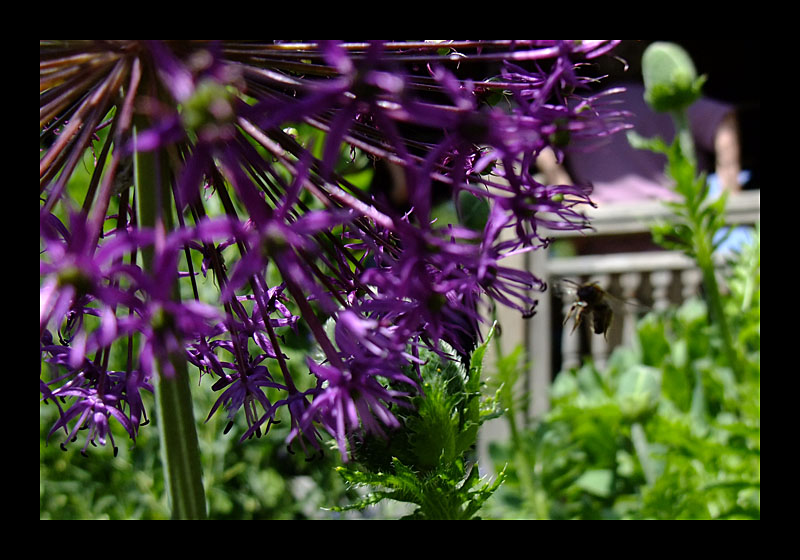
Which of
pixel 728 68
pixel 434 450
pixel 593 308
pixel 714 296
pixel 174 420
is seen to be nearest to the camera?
pixel 174 420

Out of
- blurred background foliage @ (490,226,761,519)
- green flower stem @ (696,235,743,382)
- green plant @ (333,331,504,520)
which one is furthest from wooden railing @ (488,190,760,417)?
green plant @ (333,331,504,520)

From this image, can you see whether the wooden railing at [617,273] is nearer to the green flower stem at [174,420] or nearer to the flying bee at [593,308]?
the flying bee at [593,308]

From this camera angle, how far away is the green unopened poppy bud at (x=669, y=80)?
8.37 feet

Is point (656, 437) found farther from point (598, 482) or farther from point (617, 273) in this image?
point (617, 273)

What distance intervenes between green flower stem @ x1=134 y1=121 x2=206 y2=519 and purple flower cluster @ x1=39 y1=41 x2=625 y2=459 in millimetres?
14

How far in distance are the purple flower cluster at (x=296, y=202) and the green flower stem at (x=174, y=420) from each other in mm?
14

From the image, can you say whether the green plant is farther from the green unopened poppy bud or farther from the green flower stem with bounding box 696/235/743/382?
the green unopened poppy bud

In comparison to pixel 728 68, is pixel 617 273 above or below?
below

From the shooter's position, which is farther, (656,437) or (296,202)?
(656,437)

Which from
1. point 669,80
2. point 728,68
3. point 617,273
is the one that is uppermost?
point 728,68

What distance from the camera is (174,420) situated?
31.8 inches

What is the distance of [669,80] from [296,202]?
6.73 ft

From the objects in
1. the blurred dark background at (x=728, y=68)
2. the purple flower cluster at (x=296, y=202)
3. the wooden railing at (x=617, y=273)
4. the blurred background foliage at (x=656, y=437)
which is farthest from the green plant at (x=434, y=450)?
the blurred dark background at (x=728, y=68)

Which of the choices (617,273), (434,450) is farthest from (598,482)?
(617,273)
